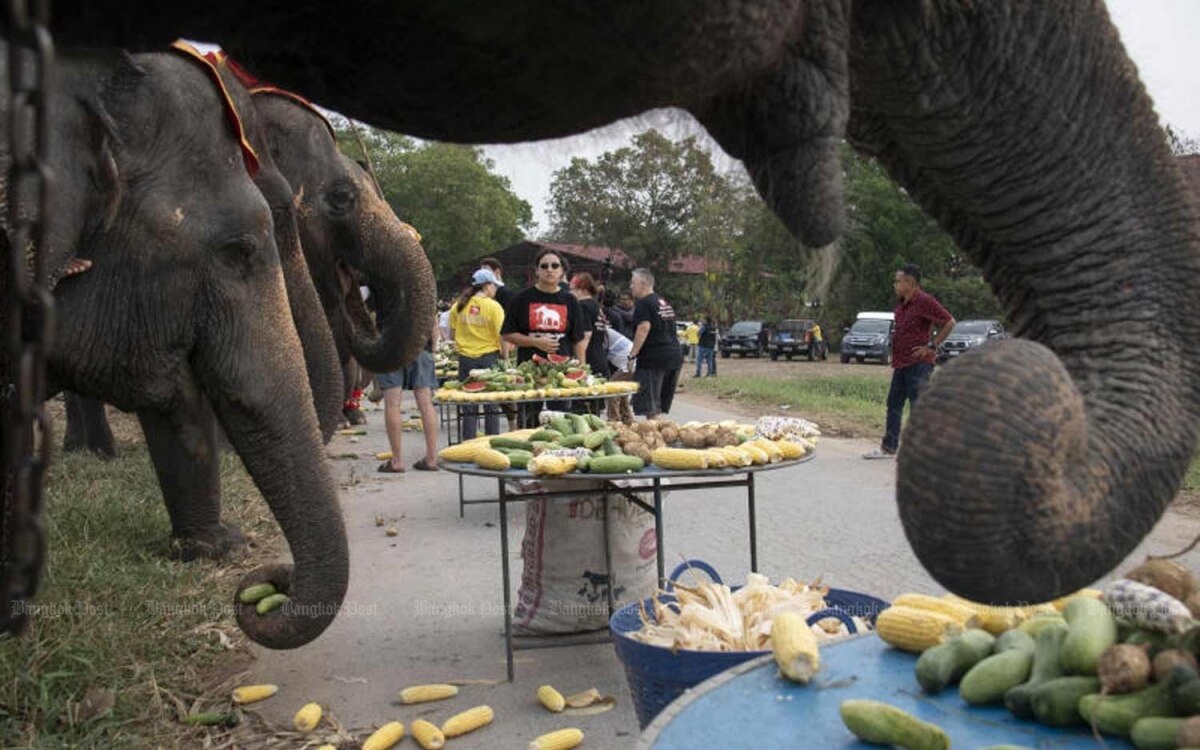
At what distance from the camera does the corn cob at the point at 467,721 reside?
4254mm

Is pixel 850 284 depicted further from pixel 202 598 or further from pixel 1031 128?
pixel 202 598

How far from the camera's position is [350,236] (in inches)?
250

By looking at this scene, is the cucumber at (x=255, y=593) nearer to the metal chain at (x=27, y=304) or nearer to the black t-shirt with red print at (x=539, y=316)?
the metal chain at (x=27, y=304)

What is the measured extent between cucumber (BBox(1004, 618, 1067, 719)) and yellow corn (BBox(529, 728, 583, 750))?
1954 mm

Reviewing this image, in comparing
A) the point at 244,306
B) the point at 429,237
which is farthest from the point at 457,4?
the point at 429,237

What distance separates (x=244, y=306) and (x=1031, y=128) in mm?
3433

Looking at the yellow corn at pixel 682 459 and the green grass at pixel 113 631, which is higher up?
the yellow corn at pixel 682 459

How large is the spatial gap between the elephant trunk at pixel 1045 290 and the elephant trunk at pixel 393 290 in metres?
4.69

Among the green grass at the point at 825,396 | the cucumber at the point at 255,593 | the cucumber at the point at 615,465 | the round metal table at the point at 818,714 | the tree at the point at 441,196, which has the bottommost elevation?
the green grass at the point at 825,396

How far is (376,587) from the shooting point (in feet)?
21.7

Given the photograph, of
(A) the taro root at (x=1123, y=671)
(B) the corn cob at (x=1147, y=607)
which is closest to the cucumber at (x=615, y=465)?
(B) the corn cob at (x=1147, y=607)

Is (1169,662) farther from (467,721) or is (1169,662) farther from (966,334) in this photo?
(966,334)

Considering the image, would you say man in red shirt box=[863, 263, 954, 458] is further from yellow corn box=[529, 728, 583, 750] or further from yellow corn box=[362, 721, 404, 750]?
yellow corn box=[362, 721, 404, 750]

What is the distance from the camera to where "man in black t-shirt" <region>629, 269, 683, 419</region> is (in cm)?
1228
